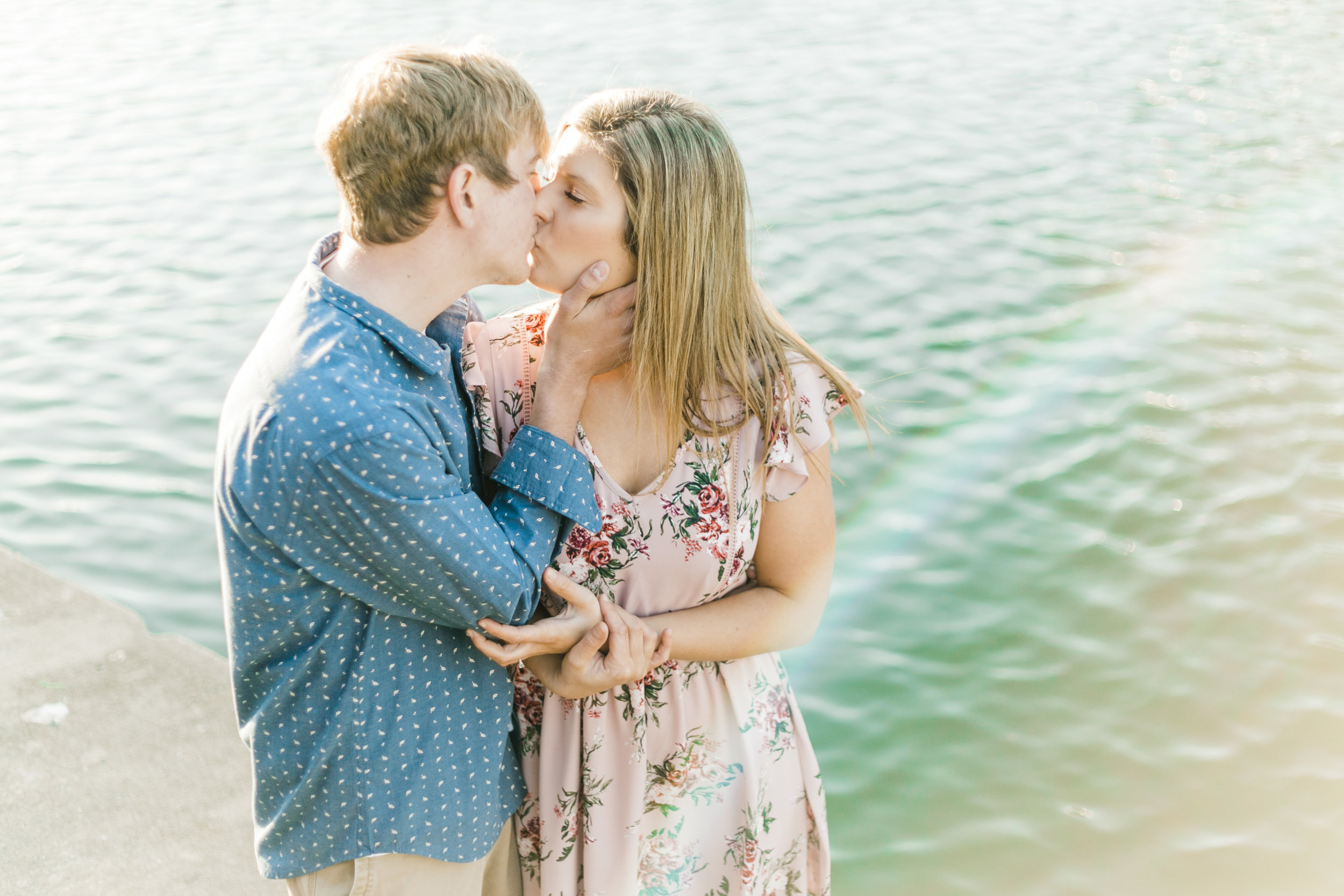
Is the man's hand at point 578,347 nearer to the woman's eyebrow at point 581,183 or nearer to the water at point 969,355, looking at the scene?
the woman's eyebrow at point 581,183

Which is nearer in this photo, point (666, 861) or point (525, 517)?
point (525, 517)

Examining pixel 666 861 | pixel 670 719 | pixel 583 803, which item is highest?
pixel 670 719

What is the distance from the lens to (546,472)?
1.90 m

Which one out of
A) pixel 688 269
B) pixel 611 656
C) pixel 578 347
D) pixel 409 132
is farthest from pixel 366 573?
pixel 688 269

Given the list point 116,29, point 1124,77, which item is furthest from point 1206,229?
point 116,29

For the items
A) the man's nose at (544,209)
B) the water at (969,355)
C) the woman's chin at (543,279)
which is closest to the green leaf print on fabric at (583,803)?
the woman's chin at (543,279)

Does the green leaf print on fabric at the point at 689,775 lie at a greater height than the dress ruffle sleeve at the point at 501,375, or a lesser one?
lesser

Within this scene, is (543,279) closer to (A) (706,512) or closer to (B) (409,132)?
(B) (409,132)

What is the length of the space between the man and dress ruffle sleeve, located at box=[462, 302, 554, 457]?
0.12 meters

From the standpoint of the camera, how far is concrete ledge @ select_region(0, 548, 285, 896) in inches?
109

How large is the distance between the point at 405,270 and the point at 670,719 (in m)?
0.99

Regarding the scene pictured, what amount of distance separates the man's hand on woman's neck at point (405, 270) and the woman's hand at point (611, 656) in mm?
597

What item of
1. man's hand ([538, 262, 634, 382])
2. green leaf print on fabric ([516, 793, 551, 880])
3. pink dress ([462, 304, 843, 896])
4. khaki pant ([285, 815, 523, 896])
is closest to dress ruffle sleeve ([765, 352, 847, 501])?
pink dress ([462, 304, 843, 896])

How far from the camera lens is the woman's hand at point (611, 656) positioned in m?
1.94
